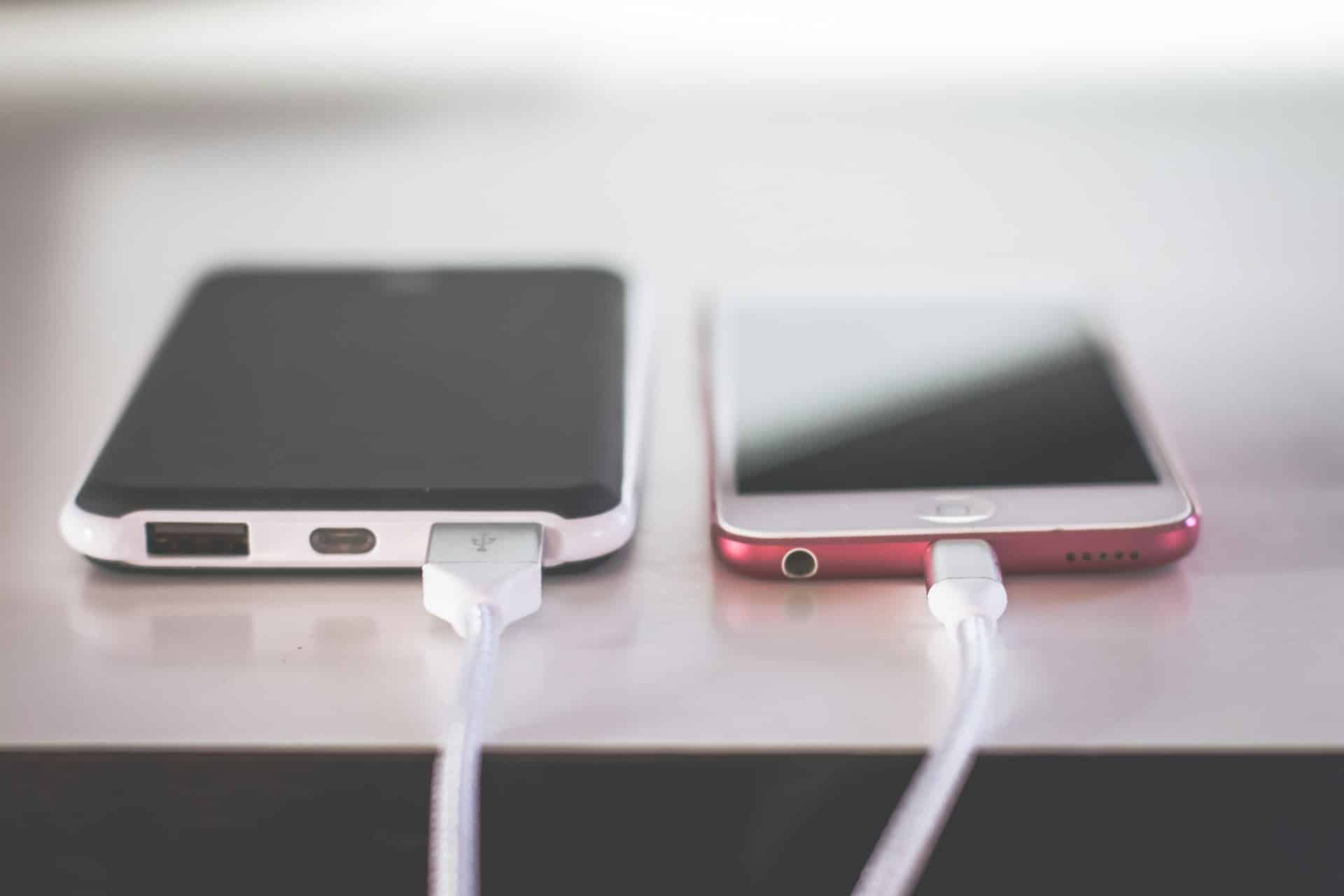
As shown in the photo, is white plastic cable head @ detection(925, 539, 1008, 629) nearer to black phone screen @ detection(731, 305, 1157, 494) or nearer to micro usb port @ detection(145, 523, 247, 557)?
black phone screen @ detection(731, 305, 1157, 494)

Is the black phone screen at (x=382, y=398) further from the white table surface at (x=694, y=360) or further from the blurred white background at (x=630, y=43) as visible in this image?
the blurred white background at (x=630, y=43)

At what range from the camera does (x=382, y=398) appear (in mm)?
539

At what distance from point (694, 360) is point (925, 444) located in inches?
5.8

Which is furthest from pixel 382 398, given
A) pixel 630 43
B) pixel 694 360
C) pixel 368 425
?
pixel 630 43

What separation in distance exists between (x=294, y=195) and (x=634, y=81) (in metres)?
0.24

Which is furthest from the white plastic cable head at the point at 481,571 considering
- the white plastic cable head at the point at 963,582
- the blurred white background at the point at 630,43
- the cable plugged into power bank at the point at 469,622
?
the blurred white background at the point at 630,43

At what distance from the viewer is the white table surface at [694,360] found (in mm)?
436

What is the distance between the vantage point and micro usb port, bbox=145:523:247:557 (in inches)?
19.0

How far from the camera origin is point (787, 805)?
0.42 m

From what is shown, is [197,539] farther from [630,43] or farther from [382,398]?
[630,43]

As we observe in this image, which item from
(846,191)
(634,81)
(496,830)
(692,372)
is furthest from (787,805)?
(634,81)

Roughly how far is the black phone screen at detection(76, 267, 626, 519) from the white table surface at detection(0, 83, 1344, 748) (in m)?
0.04

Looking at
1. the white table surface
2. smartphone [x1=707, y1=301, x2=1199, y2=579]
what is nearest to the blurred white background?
the white table surface

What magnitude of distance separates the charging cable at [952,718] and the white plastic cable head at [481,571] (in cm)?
14
